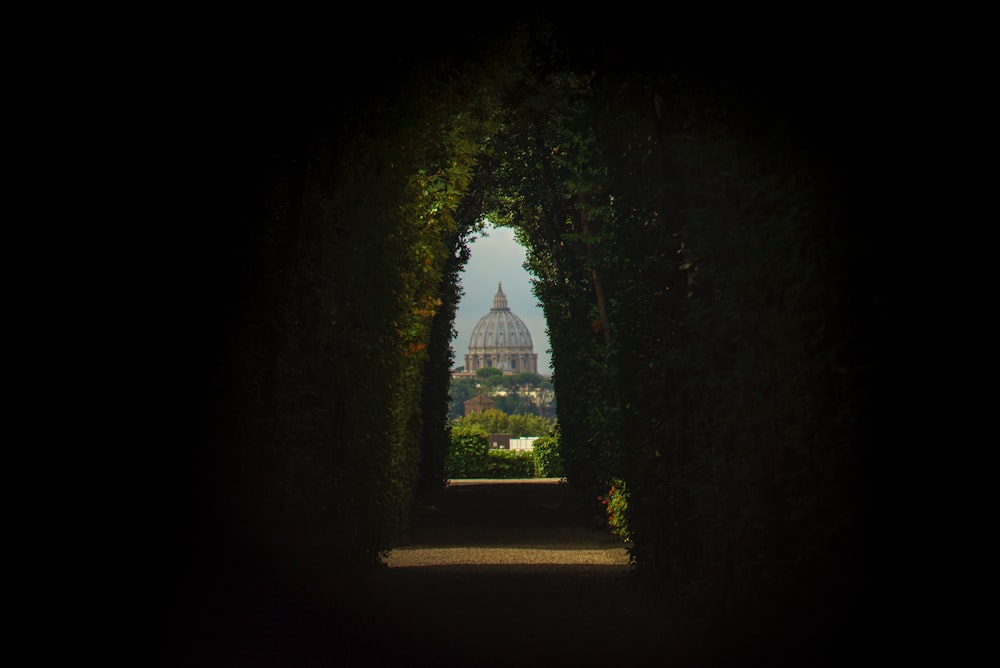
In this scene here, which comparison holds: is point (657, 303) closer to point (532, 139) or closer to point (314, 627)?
point (314, 627)

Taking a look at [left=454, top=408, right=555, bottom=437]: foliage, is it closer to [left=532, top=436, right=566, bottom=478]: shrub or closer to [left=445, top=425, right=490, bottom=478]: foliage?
[left=532, top=436, right=566, bottom=478]: shrub

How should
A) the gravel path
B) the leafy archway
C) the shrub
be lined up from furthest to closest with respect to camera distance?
1. the shrub
2. the gravel path
3. the leafy archway

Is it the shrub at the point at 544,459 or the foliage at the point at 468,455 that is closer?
the shrub at the point at 544,459

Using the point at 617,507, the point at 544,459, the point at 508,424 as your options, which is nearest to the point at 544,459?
the point at 544,459

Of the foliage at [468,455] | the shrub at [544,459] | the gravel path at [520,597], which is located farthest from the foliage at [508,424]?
the gravel path at [520,597]

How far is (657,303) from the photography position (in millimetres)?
11734

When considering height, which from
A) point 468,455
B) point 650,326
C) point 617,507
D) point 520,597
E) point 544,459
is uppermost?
point 650,326

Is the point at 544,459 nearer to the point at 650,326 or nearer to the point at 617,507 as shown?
the point at 617,507

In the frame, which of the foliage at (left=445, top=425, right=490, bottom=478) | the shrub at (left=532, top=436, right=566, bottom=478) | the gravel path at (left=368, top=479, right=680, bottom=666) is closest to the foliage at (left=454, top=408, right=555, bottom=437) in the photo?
the shrub at (left=532, top=436, right=566, bottom=478)

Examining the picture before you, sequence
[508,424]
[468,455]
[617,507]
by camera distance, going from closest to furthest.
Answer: [617,507] → [468,455] → [508,424]

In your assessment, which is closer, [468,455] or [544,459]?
[468,455]

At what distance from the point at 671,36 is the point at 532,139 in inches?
581

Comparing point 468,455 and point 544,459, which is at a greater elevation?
point 468,455

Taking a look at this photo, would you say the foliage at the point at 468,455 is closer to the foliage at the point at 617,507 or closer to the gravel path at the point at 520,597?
the gravel path at the point at 520,597
